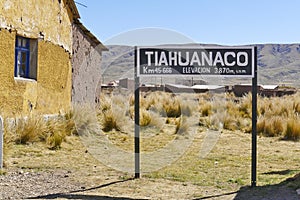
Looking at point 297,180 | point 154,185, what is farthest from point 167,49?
point 297,180

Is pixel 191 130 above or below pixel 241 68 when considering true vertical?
below

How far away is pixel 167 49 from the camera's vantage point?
27.1 feet

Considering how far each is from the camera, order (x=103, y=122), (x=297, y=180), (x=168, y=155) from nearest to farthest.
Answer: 1. (x=297, y=180)
2. (x=168, y=155)
3. (x=103, y=122)

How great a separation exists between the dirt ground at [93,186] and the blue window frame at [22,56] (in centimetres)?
385

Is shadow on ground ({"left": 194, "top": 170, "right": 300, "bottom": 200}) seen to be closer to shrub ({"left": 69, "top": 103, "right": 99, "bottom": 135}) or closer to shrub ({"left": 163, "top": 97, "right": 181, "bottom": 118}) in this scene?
shrub ({"left": 69, "top": 103, "right": 99, "bottom": 135})

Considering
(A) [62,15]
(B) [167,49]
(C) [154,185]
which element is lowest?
(C) [154,185]

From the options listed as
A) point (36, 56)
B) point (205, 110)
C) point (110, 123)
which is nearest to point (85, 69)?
point (110, 123)

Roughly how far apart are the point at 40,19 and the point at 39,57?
1.13 m

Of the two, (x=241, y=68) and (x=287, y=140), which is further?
(x=287, y=140)

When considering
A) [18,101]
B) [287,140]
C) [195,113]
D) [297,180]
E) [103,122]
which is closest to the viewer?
[297,180]

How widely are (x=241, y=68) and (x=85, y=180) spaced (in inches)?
129

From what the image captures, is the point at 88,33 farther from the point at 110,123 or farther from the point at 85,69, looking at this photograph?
the point at 110,123

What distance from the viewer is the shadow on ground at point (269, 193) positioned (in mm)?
7020

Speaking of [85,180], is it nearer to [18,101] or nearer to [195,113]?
[18,101]
